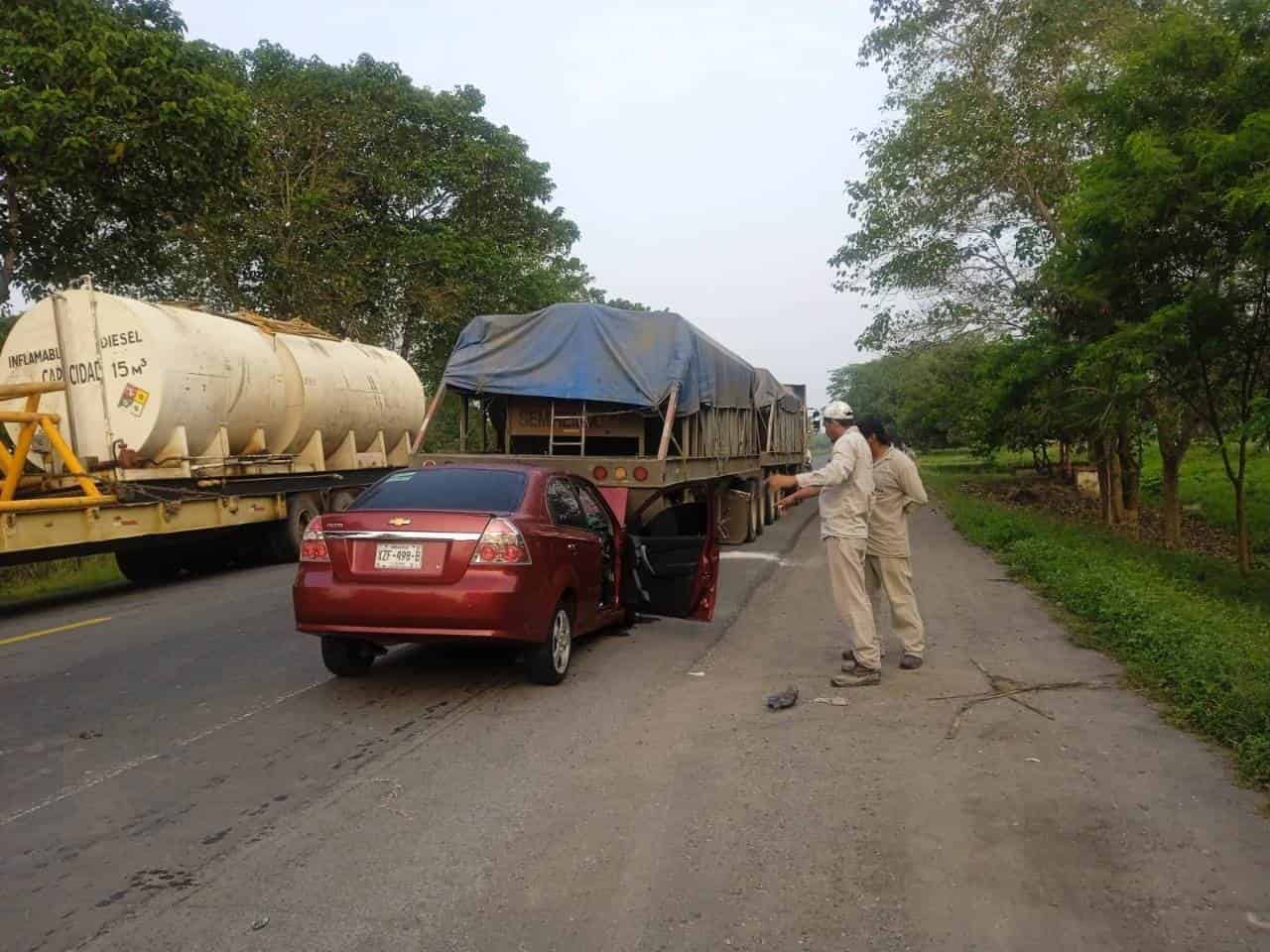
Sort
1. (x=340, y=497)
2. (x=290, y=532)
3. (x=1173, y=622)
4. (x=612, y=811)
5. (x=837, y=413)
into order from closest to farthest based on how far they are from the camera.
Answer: (x=612, y=811), (x=837, y=413), (x=1173, y=622), (x=290, y=532), (x=340, y=497)

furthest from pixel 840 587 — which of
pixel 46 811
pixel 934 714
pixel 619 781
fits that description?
pixel 46 811

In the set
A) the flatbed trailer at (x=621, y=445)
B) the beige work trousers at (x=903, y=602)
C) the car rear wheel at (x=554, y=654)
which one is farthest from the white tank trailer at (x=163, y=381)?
the beige work trousers at (x=903, y=602)

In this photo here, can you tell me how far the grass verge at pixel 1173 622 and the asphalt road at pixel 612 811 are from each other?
269mm

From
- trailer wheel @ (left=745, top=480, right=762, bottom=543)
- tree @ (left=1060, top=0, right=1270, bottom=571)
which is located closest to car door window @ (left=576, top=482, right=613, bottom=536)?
tree @ (left=1060, top=0, right=1270, bottom=571)

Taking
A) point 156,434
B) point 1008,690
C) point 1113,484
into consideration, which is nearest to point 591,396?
point 156,434

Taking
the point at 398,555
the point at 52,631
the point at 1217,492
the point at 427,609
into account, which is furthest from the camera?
the point at 1217,492

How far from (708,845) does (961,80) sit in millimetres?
19529

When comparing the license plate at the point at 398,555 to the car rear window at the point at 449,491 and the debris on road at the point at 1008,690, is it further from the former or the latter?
the debris on road at the point at 1008,690

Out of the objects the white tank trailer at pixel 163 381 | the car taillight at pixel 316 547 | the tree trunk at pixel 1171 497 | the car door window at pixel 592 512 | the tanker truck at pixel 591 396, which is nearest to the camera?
the car taillight at pixel 316 547

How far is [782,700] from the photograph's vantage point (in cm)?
668

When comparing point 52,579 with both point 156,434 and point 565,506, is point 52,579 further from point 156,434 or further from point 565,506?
point 565,506

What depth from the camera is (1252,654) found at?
730cm

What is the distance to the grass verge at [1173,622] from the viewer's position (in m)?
5.97

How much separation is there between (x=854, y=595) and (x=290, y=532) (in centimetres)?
1073
